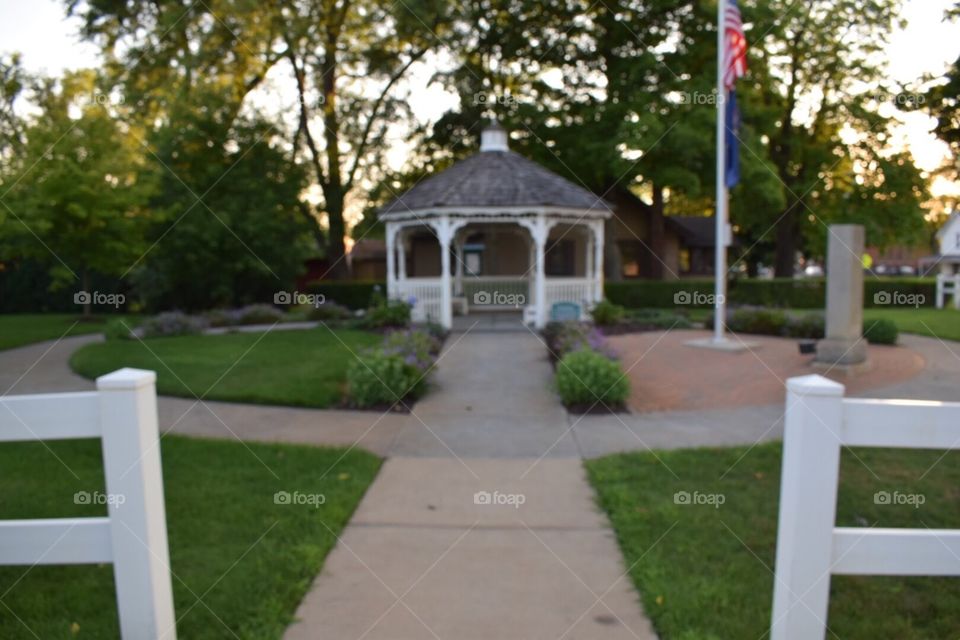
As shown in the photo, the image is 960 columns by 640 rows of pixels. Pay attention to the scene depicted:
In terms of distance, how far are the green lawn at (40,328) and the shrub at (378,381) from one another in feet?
34.0

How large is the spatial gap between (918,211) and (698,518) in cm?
2705

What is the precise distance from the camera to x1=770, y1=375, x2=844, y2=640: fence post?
8.21 ft

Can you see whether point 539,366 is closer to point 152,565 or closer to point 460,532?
point 460,532

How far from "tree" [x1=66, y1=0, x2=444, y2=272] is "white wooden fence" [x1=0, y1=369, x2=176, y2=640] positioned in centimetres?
2117

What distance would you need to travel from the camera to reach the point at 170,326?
1623 centimetres

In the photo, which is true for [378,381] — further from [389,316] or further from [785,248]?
[785,248]

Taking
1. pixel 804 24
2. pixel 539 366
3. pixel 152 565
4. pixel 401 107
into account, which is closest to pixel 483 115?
pixel 401 107

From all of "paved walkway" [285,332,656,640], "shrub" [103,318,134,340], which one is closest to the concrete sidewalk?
"paved walkway" [285,332,656,640]

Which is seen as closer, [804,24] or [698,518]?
[698,518]

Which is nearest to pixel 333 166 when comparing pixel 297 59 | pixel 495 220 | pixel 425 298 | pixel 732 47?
pixel 297 59

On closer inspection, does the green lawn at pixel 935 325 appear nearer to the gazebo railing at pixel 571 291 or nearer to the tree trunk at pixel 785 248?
the gazebo railing at pixel 571 291

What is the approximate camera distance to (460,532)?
4715 millimetres

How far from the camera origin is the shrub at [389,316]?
1602 cm

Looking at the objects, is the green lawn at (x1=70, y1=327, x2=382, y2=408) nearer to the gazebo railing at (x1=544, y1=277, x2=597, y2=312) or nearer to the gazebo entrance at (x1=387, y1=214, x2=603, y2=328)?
the gazebo entrance at (x1=387, y1=214, x2=603, y2=328)
